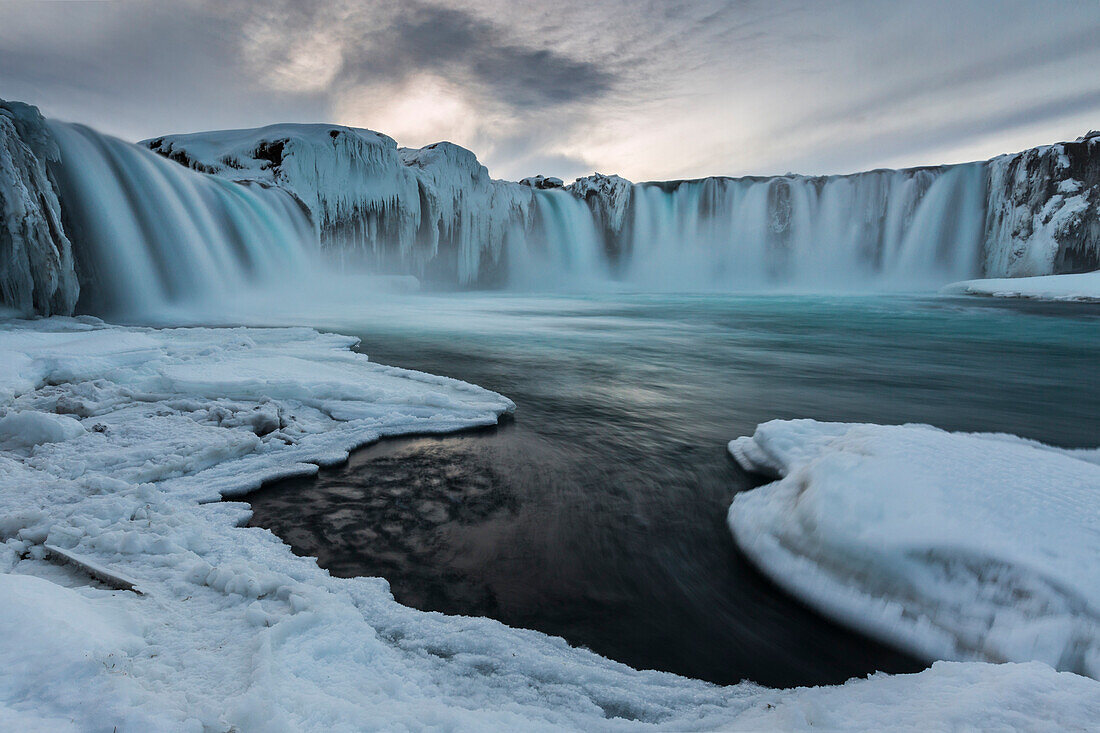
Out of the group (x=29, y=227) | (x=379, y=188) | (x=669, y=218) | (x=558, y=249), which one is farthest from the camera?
(x=669, y=218)

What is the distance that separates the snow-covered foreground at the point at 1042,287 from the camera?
21219mm

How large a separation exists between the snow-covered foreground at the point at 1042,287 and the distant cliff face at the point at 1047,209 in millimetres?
1243

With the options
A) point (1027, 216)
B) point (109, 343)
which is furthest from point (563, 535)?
point (1027, 216)

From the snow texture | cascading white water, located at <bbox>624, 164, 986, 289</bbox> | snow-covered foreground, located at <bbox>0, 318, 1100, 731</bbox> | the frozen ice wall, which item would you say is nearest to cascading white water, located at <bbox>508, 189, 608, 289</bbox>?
the frozen ice wall

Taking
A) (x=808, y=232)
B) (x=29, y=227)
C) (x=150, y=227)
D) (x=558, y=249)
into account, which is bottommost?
(x=29, y=227)

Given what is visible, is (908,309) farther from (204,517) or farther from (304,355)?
(204,517)

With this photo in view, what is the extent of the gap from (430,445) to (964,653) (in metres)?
3.47

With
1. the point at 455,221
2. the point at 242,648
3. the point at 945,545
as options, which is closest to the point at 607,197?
the point at 455,221

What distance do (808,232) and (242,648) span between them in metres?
38.8

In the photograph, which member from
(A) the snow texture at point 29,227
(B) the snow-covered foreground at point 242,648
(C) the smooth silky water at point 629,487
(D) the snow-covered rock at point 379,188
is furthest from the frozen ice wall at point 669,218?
(B) the snow-covered foreground at point 242,648

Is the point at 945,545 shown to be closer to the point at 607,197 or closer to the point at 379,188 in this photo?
A: the point at 379,188

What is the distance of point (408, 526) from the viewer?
116 inches

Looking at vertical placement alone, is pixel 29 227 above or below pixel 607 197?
below

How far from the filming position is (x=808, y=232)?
34.3 meters
